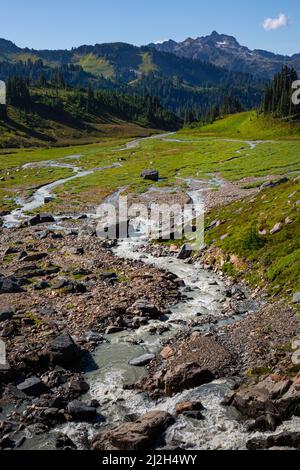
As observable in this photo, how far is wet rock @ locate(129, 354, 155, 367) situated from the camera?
2689 centimetres

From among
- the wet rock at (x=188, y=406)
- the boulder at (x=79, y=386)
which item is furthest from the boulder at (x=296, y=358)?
the boulder at (x=79, y=386)

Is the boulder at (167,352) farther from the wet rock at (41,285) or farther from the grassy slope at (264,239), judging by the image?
the wet rock at (41,285)

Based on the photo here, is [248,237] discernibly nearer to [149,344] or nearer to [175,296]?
[175,296]

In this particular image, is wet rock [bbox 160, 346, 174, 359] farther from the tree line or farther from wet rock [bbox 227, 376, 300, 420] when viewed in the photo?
the tree line

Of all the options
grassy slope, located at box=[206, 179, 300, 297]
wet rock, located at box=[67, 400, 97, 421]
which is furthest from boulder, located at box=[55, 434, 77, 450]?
grassy slope, located at box=[206, 179, 300, 297]

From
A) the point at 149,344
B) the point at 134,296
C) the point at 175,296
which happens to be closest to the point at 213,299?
the point at 175,296

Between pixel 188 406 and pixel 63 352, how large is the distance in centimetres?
888

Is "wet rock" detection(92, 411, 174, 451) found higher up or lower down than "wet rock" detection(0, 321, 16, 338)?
lower down

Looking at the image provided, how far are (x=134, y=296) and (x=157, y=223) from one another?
1098 inches

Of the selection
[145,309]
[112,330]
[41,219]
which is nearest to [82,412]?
[112,330]

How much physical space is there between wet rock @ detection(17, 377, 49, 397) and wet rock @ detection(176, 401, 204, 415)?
7396 mm

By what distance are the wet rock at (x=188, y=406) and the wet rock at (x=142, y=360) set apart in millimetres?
5048

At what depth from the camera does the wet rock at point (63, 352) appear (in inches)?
1058

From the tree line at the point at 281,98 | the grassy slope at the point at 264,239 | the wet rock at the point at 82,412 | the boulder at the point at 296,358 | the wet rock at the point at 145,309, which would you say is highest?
the tree line at the point at 281,98
